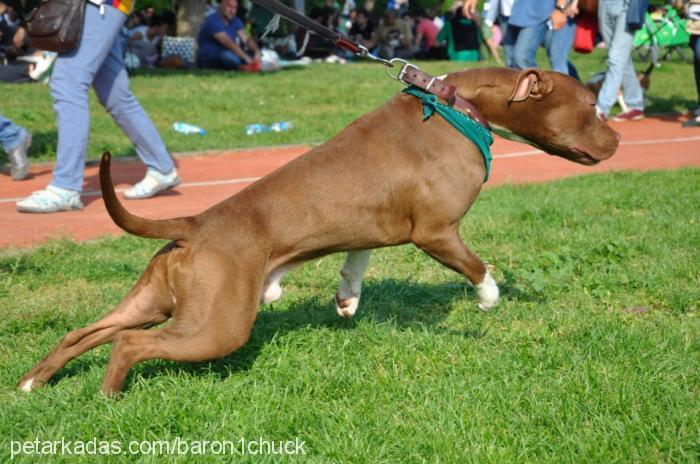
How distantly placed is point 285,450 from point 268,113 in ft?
34.6

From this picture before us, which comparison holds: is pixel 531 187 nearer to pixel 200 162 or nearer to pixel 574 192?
pixel 574 192

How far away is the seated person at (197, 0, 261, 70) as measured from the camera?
20.1m

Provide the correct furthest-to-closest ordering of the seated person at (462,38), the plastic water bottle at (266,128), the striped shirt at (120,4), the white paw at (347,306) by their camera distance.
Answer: the seated person at (462,38) → the plastic water bottle at (266,128) → the striped shirt at (120,4) → the white paw at (347,306)

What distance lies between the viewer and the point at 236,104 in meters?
14.1

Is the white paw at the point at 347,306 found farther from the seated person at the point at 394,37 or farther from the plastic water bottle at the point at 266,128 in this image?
the seated person at the point at 394,37

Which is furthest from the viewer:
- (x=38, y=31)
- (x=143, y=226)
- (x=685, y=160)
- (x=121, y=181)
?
(x=685, y=160)

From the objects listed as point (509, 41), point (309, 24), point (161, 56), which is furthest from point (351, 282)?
point (161, 56)

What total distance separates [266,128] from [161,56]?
9.97 meters

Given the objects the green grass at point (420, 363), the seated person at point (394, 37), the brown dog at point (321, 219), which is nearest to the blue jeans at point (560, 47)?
the green grass at point (420, 363)

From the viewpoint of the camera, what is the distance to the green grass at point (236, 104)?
1127cm

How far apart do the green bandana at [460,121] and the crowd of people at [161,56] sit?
3.17 feet

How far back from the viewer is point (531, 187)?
831 cm

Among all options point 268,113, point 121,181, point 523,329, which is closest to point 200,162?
point 121,181

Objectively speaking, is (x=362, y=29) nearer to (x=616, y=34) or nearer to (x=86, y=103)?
(x=616, y=34)
